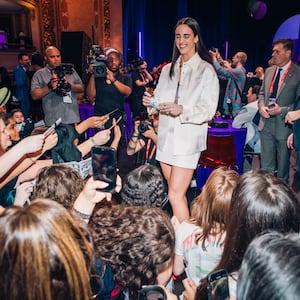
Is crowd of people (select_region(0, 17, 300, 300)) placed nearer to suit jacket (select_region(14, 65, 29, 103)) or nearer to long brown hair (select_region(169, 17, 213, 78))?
long brown hair (select_region(169, 17, 213, 78))

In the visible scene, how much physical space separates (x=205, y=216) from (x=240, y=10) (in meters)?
9.06

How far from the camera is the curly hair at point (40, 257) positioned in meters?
0.77

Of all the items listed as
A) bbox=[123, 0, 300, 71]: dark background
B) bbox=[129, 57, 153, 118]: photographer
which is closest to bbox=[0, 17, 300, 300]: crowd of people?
bbox=[129, 57, 153, 118]: photographer

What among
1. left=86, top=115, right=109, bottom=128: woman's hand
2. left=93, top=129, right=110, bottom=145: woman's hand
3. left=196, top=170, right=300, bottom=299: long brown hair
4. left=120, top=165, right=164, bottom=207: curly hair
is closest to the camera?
left=196, top=170, right=300, bottom=299: long brown hair

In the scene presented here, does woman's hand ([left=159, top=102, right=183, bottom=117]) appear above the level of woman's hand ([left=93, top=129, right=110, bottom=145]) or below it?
above

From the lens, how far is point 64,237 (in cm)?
83

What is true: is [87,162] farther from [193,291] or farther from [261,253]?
[261,253]

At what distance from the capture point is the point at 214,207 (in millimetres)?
1550

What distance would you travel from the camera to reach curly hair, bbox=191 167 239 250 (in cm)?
152

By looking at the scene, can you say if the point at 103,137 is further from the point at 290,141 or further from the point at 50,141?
the point at 290,141

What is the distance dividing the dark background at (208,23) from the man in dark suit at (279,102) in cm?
619

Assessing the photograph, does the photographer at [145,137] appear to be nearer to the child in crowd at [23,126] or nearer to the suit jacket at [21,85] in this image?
the child in crowd at [23,126]

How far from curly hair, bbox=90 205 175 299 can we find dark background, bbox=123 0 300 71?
8.21 metres

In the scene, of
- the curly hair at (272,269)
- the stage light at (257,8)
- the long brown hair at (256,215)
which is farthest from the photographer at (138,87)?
the curly hair at (272,269)
